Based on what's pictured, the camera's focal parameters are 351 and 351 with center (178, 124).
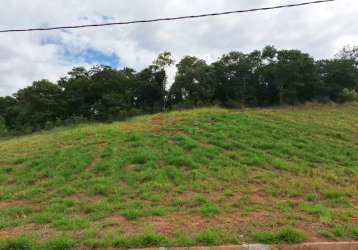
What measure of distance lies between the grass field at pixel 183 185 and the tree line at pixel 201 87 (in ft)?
35.3

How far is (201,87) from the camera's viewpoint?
24.1 m

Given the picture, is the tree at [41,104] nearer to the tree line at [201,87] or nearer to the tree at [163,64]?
the tree line at [201,87]

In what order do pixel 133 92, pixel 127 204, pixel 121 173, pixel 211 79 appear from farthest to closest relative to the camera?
pixel 133 92, pixel 211 79, pixel 121 173, pixel 127 204

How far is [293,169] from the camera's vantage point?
26.7 ft

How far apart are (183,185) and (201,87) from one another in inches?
693

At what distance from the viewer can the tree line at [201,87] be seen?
23.0 metres

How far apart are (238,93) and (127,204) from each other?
19.1 m

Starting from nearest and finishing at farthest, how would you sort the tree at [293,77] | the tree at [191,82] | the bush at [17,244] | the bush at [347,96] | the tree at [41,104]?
the bush at [17,244] → the tree at [293,77] → the bush at [347,96] → the tree at [191,82] → the tree at [41,104]

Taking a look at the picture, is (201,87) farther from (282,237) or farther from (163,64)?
(282,237)

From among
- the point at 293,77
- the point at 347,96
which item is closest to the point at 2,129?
the point at 293,77

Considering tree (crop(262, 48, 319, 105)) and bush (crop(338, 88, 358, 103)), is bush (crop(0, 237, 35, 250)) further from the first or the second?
bush (crop(338, 88, 358, 103))

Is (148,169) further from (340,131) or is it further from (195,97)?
(195,97)

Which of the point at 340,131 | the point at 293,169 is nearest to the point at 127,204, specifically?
the point at 293,169

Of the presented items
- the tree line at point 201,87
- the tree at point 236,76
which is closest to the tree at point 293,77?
the tree line at point 201,87
